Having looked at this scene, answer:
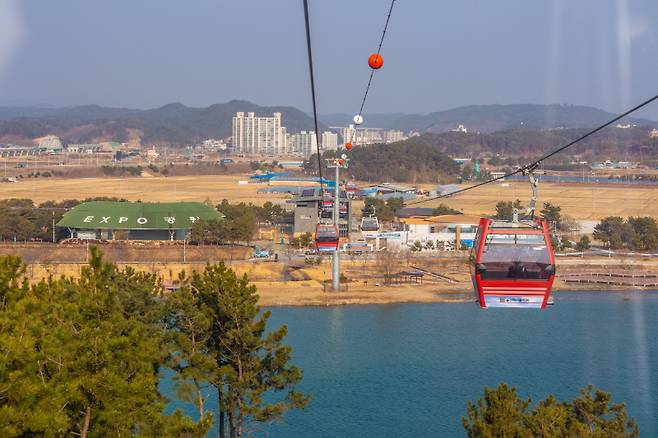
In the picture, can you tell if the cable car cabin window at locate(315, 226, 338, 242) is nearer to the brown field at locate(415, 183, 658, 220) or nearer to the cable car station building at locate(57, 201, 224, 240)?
the cable car station building at locate(57, 201, 224, 240)

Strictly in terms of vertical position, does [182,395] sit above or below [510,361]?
above

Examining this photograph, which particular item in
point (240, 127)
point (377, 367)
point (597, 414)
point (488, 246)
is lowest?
point (377, 367)

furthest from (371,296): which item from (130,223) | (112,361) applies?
(112,361)

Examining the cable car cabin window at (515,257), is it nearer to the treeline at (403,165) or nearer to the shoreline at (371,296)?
the shoreline at (371,296)

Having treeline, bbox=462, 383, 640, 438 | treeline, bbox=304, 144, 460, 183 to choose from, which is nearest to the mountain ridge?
treeline, bbox=304, 144, 460, 183

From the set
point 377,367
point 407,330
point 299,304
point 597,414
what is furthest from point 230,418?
point 299,304

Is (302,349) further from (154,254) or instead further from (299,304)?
(154,254)
